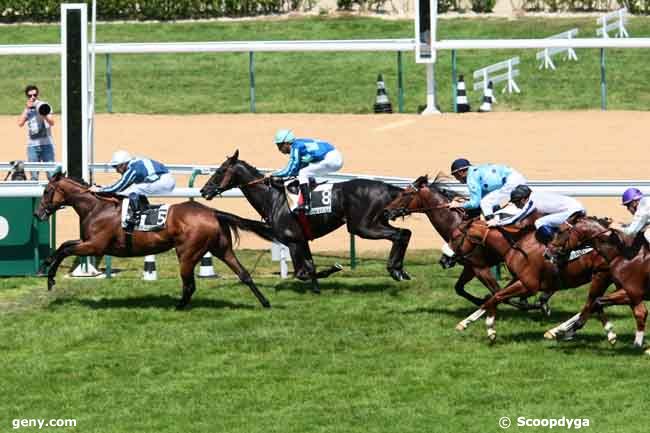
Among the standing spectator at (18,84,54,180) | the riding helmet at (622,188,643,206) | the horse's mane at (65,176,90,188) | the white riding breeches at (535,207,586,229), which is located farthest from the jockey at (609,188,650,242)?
the standing spectator at (18,84,54,180)

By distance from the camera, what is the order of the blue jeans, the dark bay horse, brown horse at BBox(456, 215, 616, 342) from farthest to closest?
1. the blue jeans
2. the dark bay horse
3. brown horse at BBox(456, 215, 616, 342)

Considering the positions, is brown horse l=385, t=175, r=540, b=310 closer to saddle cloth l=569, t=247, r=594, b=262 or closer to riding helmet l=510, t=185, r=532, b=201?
riding helmet l=510, t=185, r=532, b=201

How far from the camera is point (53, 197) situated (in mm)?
18156

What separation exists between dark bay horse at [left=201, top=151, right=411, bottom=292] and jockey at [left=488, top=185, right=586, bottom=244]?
2.11 metres

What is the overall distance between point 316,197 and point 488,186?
217 centimetres

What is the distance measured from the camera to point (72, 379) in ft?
49.0

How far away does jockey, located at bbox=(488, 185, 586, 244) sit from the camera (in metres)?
16.2

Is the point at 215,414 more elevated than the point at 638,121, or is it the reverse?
the point at 638,121

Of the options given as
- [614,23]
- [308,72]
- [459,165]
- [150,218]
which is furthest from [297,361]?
[614,23]

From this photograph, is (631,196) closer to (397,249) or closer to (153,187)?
(397,249)

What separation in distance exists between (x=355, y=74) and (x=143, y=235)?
13763 millimetres

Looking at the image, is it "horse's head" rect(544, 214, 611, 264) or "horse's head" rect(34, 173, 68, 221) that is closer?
"horse's head" rect(544, 214, 611, 264)

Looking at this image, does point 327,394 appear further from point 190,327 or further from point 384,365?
point 190,327

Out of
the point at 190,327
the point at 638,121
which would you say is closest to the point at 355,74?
the point at 638,121
